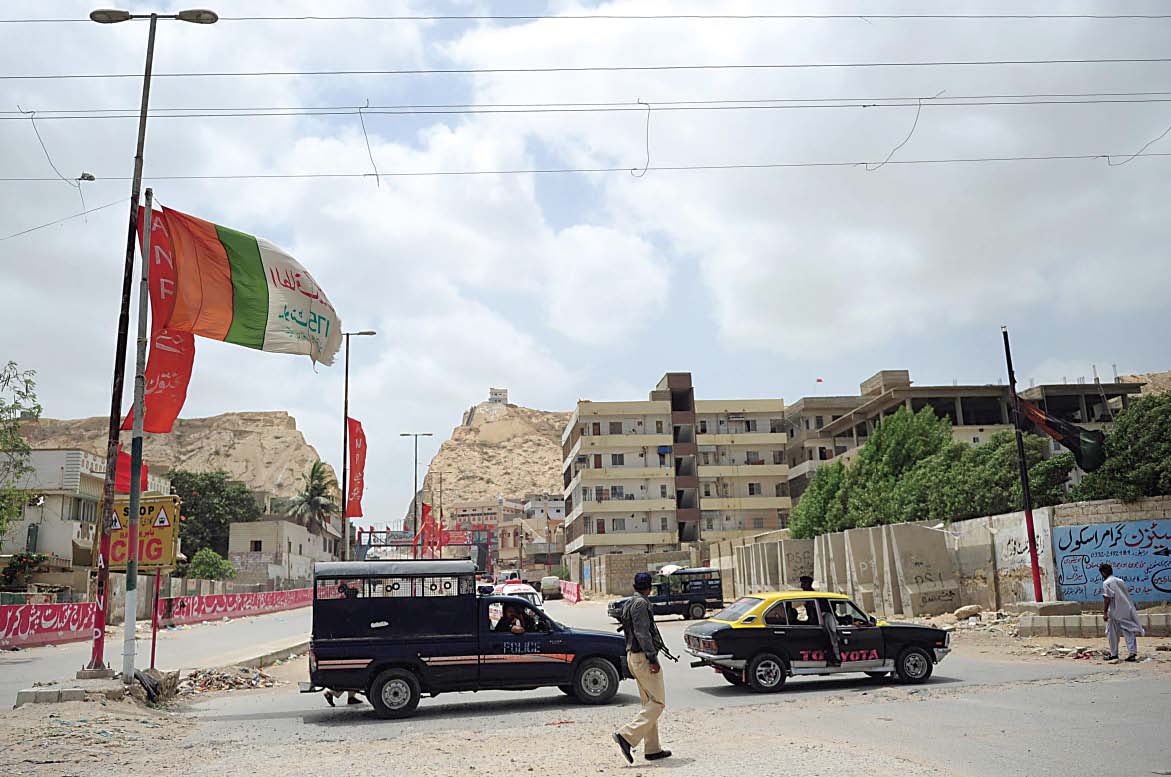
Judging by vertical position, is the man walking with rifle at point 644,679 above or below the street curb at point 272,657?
above

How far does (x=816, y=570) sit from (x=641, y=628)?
112 ft

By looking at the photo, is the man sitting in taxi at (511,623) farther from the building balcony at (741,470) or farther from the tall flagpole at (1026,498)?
the building balcony at (741,470)

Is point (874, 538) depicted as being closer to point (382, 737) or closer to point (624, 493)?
point (382, 737)

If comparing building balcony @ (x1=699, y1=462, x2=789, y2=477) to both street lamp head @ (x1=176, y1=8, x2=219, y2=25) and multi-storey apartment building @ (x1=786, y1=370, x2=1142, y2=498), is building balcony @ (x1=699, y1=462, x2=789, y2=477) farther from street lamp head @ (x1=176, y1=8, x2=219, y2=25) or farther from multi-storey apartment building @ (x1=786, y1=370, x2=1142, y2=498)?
street lamp head @ (x1=176, y1=8, x2=219, y2=25)

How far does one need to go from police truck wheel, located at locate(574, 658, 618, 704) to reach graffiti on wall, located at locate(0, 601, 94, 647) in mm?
23599

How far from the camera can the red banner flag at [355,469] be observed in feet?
126

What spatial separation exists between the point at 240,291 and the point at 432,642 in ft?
23.7

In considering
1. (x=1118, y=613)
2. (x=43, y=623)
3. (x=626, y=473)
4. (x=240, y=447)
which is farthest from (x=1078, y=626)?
(x=240, y=447)

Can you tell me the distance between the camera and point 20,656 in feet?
86.5

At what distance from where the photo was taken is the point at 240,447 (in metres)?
189

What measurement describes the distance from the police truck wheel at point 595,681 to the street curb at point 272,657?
34.0ft

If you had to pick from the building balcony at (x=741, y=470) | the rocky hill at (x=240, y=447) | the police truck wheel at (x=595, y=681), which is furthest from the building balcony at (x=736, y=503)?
the rocky hill at (x=240, y=447)

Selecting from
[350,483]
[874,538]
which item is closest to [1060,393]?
[874,538]

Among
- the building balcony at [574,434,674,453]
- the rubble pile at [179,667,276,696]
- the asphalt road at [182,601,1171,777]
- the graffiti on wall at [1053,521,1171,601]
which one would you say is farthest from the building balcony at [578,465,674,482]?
the asphalt road at [182,601,1171,777]
